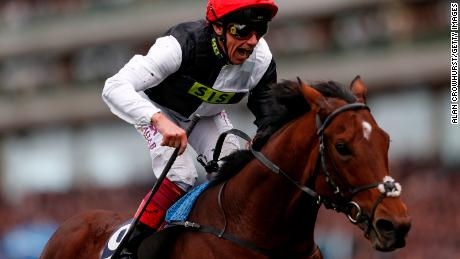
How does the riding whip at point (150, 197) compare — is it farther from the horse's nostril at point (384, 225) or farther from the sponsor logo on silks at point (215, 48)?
the horse's nostril at point (384, 225)

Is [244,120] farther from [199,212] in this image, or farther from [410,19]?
[199,212]

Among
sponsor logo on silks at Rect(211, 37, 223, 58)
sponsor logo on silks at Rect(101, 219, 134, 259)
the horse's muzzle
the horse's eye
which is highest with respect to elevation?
sponsor logo on silks at Rect(211, 37, 223, 58)

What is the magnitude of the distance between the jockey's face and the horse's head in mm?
655

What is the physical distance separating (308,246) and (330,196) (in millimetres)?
430

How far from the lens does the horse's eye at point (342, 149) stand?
4.93 metres

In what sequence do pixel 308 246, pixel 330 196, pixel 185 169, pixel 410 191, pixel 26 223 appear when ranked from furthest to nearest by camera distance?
1. pixel 26 223
2. pixel 410 191
3. pixel 185 169
4. pixel 308 246
5. pixel 330 196

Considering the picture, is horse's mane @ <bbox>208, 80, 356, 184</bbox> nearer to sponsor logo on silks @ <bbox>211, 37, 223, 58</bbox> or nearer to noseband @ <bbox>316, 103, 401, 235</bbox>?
noseband @ <bbox>316, 103, 401, 235</bbox>

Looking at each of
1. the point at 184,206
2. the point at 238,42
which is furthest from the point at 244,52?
the point at 184,206

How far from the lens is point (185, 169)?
5.87m

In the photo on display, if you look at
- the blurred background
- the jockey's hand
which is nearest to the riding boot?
the jockey's hand

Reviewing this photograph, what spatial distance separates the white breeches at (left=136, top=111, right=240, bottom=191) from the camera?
5.87 m

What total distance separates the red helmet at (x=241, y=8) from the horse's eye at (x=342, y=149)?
102 centimetres

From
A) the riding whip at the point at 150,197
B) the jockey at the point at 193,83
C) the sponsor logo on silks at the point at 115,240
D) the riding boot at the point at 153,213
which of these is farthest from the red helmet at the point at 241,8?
the sponsor logo on silks at the point at 115,240

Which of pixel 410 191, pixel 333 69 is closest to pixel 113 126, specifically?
pixel 333 69
